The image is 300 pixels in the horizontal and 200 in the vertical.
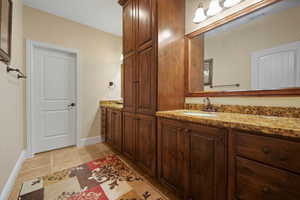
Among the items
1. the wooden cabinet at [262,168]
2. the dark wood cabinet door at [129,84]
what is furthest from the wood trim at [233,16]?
the wooden cabinet at [262,168]

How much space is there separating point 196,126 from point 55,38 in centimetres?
309

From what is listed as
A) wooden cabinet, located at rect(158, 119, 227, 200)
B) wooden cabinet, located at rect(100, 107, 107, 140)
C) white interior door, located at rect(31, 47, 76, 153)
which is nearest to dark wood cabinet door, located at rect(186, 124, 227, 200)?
wooden cabinet, located at rect(158, 119, 227, 200)

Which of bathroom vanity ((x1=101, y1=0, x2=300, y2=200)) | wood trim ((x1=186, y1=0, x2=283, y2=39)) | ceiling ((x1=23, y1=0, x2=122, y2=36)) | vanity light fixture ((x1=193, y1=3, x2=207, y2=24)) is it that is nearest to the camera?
bathroom vanity ((x1=101, y1=0, x2=300, y2=200))

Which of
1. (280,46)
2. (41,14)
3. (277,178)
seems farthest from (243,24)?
(41,14)

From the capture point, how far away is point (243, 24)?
4.38 feet

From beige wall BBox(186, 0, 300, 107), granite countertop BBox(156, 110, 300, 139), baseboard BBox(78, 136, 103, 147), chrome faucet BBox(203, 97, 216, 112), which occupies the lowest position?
baseboard BBox(78, 136, 103, 147)

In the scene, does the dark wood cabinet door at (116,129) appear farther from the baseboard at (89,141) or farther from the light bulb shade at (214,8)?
the light bulb shade at (214,8)

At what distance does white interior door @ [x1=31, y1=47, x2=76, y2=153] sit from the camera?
2422 millimetres

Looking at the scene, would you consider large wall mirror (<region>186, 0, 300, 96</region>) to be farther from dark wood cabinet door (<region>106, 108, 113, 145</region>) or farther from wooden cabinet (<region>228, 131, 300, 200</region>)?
dark wood cabinet door (<region>106, 108, 113, 145</region>)

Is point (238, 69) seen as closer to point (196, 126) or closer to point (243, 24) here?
point (243, 24)

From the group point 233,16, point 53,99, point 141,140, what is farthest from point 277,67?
point 53,99

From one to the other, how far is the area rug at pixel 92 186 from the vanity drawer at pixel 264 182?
88cm

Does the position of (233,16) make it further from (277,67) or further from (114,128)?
(114,128)

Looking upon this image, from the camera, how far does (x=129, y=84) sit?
2.00 meters
